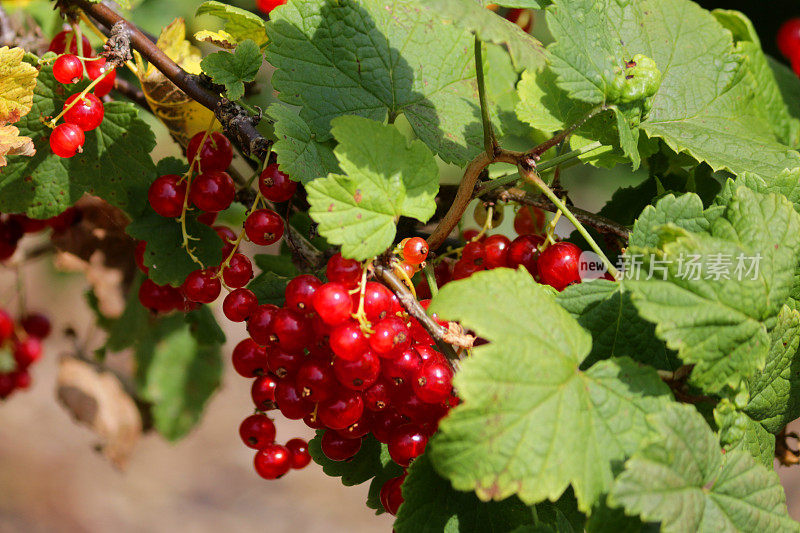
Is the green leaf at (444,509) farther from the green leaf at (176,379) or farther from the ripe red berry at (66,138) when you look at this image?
the green leaf at (176,379)

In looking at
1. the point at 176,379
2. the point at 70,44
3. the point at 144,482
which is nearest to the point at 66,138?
the point at 70,44

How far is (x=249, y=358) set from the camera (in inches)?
35.6

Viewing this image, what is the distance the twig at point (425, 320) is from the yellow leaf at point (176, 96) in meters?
0.47

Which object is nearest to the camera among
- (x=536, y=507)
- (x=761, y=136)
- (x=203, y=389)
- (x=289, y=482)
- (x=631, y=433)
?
(x=631, y=433)

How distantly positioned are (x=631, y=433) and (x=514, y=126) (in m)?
0.56

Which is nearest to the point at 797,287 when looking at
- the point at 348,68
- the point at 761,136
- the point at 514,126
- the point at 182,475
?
the point at 761,136

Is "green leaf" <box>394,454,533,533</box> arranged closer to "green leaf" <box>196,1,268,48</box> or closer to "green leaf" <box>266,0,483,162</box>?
"green leaf" <box>266,0,483,162</box>

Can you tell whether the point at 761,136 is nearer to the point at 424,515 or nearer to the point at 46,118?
the point at 424,515

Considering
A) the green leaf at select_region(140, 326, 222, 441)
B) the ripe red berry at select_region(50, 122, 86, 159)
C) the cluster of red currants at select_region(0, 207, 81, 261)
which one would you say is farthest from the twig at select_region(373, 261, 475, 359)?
the green leaf at select_region(140, 326, 222, 441)

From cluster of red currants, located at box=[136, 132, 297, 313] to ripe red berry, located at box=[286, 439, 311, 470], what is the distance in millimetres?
256

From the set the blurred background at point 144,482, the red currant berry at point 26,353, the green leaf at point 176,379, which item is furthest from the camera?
the blurred background at point 144,482

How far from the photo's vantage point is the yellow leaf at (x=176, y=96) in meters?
1.03

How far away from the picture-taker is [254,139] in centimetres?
85

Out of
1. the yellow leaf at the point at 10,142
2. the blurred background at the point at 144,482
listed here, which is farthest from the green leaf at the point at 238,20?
the blurred background at the point at 144,482
